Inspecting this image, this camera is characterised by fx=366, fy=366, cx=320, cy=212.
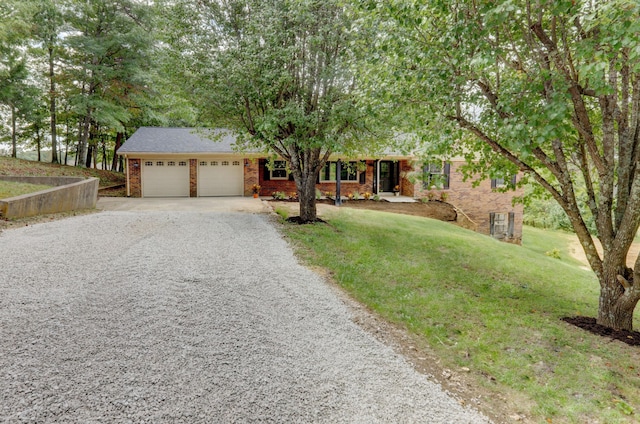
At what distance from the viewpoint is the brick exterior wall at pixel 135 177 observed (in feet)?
58.5

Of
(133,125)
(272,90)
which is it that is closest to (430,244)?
(272,90)

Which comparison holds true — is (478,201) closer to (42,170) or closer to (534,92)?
(534,92)

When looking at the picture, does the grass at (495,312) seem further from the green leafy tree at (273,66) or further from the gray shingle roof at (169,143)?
the gray shingle roof at (169,143)

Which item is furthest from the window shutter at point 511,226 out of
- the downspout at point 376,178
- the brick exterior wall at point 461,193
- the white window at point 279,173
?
the white window at point 279,173

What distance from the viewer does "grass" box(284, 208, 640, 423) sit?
371cm

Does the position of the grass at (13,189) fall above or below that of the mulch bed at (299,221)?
above

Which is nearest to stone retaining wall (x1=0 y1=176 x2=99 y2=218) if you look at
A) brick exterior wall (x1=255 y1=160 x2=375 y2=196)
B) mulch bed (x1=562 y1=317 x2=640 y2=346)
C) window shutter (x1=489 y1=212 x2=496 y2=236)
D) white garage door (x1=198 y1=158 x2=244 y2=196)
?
white garage door (x1=198 y1=158 x2=244 y2=196)

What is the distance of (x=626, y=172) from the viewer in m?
4.94

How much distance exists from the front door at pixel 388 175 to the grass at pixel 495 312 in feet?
34.6

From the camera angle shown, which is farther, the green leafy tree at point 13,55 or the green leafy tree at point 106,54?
the green leafy tree at point 106,54

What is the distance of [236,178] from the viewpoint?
19125mm

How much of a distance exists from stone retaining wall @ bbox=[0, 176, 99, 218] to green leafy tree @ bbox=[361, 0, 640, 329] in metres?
9.12

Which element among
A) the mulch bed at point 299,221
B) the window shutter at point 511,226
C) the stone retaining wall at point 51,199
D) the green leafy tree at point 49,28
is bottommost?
the window shutter at point 511,226

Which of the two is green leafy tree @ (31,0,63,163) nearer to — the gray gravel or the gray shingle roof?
the gray shingle roof
